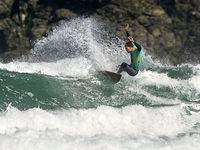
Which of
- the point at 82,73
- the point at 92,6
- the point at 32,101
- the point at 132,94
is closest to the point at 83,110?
the point at 32,101

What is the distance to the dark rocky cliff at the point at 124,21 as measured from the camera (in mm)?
17828

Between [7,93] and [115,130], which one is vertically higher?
[115,130]

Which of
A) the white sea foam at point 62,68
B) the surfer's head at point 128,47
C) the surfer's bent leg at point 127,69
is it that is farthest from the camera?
the white sea foam at point 62,68

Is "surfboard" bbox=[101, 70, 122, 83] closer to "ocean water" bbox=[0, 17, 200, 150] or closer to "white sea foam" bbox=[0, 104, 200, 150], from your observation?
"ocean water" bbox=[0, 17, 200, 150]

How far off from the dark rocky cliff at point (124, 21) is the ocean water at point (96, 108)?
8713mm

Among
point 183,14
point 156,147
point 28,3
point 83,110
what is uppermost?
point 156,147

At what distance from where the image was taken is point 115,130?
4230 millimetres

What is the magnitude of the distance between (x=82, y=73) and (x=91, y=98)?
188 cm

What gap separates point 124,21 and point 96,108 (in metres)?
13.9

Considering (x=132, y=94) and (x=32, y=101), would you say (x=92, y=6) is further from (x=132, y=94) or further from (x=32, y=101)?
(x=32, y=101)

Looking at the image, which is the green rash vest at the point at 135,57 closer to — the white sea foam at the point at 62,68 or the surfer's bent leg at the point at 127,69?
the surfer's bent leg at the point at 127,69

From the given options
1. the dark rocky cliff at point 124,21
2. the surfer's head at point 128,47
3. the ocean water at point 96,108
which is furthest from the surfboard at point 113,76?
the dark rocky cliff at point 124,21

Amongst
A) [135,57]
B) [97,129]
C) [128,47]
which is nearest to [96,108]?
[97,129]

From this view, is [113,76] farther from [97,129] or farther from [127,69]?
[97,129]
